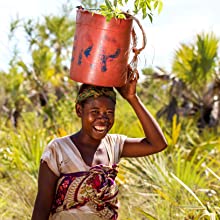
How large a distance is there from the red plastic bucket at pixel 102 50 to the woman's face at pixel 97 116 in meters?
0.11

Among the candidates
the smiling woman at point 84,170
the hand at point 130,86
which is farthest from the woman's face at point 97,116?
the hand at point 130,86

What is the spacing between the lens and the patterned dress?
3.00 m

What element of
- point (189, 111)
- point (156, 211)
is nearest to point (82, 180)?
point (156, 211)

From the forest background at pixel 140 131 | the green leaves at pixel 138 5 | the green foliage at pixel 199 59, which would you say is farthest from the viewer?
the green foliage at pixel 199 59

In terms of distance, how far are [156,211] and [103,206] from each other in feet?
5.35

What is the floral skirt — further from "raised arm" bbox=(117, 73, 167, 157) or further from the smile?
"raised arm" bbox=(117, 73, 167, 157)

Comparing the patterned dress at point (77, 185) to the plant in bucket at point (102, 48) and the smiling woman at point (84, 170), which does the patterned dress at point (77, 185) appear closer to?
the smiling woman at point (84, 170)

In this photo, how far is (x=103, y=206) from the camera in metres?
3.07

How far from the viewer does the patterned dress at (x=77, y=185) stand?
300cm

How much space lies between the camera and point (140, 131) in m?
7.55

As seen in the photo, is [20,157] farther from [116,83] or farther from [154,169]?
[116,83]

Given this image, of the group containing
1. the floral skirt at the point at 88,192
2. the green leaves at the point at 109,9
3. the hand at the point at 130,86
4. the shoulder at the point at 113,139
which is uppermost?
the green leaves at the point at 109,9

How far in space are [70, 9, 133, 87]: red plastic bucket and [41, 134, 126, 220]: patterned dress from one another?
0.36 meters

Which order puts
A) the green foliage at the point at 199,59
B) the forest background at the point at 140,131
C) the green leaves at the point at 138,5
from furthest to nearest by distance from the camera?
1. the green foliage at the point at 199,59
2. the forest background at the point at 140,131
3. the green leaves at the point at 138,5
